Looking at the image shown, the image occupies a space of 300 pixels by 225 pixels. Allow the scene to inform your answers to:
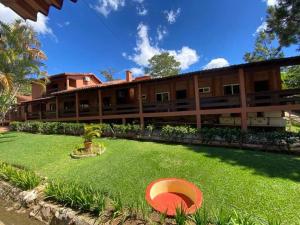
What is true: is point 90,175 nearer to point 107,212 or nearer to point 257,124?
point 107,212

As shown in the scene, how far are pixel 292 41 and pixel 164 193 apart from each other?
19.4 meters

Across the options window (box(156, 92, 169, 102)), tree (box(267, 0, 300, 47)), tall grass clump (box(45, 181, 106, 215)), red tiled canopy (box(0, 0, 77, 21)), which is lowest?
tall grass clump (box(45, 181, 106, 215))

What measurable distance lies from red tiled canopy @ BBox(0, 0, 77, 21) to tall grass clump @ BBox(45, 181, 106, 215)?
5.39 m

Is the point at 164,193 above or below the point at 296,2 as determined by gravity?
below

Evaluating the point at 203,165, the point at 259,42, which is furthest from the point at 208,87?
the point at 259,42

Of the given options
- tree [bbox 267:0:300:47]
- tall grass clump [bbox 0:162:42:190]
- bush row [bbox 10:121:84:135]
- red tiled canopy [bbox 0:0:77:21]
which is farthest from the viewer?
bush row [bbox 10:121:84:135]

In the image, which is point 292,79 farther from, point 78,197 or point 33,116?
point 33,116

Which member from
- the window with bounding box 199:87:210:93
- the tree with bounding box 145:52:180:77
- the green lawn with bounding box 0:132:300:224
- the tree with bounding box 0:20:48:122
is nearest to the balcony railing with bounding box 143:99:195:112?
the window with bounding box 199:87:210:93

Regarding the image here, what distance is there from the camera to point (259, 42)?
3881 cm

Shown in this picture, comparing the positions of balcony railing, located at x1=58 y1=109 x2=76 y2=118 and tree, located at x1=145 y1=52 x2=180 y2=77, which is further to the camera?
tree, located at x1=145 y1=52 x2=180 y2=77

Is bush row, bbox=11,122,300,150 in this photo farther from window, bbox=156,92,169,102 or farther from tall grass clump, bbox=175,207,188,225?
tall grass clump, bbox=175,207,188,225

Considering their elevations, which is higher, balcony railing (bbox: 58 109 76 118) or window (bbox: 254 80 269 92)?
window (bbox: 254 80 269 92)

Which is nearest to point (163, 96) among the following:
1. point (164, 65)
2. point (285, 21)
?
point (285, 21)

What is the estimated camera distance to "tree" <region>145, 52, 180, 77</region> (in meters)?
51.3
